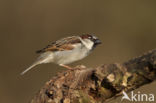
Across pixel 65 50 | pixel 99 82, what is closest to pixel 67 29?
pixel 65 50

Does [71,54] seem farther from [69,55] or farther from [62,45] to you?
[62,45]

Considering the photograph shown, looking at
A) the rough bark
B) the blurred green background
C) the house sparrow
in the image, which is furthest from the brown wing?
the blurred green background

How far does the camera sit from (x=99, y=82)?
10.3 ft

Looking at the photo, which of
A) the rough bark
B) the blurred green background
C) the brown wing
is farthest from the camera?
the blurred green background

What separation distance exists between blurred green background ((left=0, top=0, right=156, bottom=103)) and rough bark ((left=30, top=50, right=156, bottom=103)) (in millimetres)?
3417

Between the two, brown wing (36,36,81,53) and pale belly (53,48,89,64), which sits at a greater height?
→ brown wing (36,36,81,53)

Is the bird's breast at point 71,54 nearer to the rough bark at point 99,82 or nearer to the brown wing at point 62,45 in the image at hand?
the brown wing at point 62,45

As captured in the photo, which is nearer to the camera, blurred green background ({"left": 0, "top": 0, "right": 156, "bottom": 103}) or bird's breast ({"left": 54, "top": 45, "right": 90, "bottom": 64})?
bird's breast ({"left": 54, "top": 45, "right": 90, "bottom": 64})

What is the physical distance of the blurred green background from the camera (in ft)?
23.9

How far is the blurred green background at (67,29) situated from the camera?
7.27m

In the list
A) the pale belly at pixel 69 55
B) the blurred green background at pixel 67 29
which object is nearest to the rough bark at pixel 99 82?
the pale belly at pixel 69 55

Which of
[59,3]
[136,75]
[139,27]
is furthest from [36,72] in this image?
[136,75]

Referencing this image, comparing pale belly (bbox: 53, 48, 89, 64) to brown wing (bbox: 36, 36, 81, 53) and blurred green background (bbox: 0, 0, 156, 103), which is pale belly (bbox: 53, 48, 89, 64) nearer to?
brown wing (bbox: 36, 36, 81, 53)

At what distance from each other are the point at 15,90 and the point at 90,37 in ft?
7.94
